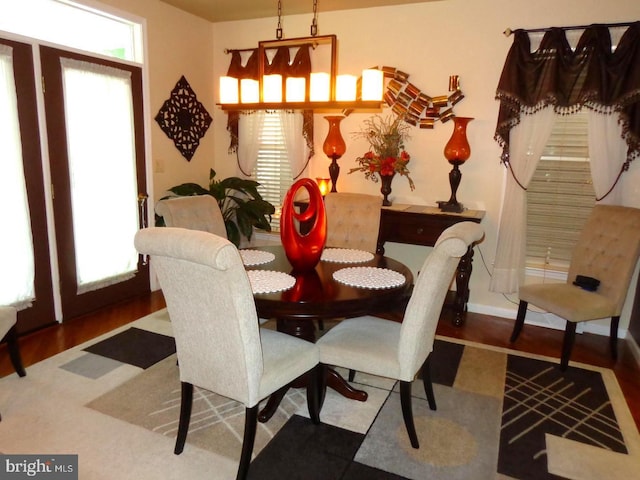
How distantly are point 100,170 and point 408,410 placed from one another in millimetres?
3014

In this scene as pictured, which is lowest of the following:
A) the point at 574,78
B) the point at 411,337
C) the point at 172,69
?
the point at 411,337

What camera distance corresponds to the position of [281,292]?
80.9 inches

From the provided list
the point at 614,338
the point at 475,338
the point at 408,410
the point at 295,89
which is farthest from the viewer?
the point at 475,338

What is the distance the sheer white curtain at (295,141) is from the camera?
14.1 ft

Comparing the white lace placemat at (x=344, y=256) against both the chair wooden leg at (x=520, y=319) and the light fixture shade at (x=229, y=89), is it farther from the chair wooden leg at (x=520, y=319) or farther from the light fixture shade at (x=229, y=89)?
the chair wooden leg at (x=520, y=319)

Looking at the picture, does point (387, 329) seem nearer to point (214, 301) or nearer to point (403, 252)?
point (214, 301)

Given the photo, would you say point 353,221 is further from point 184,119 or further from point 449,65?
point 184,119

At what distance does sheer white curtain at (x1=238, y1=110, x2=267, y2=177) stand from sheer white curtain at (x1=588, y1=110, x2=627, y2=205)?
114 inches

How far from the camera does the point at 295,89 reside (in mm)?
2482

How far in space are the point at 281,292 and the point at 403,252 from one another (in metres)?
2.28

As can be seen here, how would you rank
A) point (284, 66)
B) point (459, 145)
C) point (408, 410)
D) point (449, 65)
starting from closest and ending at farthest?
point (408, 410), point (459, 145), point (449, 65), point (284, 66)

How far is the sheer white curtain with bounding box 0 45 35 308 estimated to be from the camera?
9.49 feet

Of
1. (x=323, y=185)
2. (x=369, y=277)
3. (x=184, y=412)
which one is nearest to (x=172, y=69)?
(x=323, y=185)

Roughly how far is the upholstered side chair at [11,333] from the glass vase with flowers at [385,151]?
8.96 ft
